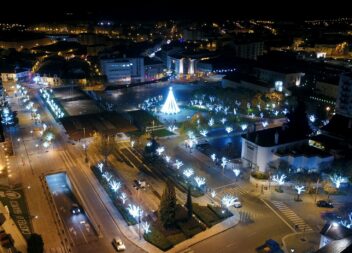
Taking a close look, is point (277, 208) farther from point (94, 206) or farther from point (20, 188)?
point (20, 188)

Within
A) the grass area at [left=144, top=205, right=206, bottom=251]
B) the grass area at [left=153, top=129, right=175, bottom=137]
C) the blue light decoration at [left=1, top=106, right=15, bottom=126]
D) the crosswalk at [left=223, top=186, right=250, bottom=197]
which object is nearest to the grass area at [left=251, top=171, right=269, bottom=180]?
the crosswalk at [left=223, top=186, right=250, bottom=197]

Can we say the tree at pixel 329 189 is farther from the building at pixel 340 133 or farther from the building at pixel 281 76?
the building at pixel 281 76

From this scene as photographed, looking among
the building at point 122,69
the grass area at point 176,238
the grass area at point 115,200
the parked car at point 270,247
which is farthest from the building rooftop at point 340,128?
the building at point 122,69

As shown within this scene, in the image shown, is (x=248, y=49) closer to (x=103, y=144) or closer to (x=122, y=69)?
(x=122, y=69)

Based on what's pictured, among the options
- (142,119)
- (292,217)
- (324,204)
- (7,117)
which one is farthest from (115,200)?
(7,117)

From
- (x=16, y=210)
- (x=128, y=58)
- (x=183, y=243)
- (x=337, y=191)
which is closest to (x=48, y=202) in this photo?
(x=16, y=210)
